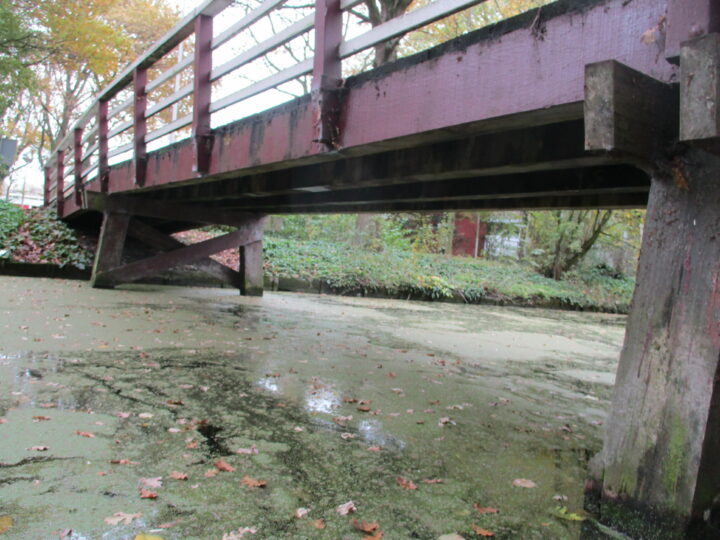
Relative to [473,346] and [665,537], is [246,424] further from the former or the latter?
[473,346]

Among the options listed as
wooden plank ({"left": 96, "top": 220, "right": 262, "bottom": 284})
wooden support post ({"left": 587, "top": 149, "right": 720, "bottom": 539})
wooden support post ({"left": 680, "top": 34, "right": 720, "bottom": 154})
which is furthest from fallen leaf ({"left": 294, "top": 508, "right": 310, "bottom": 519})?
wooden plank ({"left": 96, "top": 220, "right": 262, "bottom": 284})

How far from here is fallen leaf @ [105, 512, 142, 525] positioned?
184 cm

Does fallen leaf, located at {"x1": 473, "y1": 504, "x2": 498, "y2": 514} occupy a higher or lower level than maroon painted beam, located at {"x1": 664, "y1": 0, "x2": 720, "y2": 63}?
lower

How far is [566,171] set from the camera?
183 inches

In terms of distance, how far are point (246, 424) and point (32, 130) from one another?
33.1 metres

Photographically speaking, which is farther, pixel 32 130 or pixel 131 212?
pixel 32 130

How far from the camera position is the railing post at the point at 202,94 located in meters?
5.34

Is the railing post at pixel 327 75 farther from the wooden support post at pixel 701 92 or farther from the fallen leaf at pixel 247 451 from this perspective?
the wooden support post at pixel 701 92

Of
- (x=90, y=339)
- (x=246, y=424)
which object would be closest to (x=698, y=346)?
(x=246, y=424)

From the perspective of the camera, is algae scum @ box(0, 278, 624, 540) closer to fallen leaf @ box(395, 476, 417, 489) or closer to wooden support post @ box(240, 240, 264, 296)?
fallen leaf @ box(395, 476, 417, 489)

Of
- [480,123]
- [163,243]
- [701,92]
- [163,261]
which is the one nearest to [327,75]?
[480,123]

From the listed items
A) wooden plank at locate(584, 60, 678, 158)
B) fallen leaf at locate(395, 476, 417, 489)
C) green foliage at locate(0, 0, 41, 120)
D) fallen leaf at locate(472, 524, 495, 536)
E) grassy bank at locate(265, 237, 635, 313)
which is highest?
green foliage at locate(0, 0, 41, 120)

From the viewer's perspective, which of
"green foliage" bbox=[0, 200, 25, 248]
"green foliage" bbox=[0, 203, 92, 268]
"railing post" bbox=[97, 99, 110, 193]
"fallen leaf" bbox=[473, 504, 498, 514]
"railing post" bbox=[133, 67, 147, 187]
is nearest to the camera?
"fallen leaf" bbox=[473, 504, 498, 514]

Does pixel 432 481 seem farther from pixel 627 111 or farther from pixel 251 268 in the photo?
pixel 251 268
